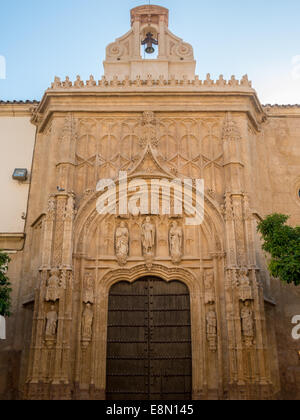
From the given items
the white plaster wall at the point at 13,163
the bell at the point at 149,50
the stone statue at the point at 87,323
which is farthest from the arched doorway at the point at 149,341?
the bell at the point at 149,50

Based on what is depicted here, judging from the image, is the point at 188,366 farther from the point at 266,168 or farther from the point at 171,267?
the point at 266,168

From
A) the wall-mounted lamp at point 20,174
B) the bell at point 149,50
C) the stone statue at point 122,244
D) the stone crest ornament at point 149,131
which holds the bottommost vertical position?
the stone statue at point 122,244

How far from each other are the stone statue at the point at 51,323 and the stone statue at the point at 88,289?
1098 millimetres

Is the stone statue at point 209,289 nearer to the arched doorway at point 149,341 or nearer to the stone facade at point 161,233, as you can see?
the stone facade at point 161,233

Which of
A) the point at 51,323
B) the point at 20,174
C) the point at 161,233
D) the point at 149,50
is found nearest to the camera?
the point at 51,323

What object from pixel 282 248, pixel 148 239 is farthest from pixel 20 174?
pixel 282 248

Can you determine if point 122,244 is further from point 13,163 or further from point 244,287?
point 13,163

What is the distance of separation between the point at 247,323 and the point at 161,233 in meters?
3.99

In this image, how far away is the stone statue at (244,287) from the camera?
43.2 feet

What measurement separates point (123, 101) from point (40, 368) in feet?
30.0

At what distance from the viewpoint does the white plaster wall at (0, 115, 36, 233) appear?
16.0 metres

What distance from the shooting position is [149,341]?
45.6 ft
